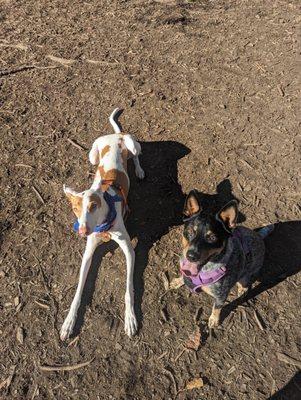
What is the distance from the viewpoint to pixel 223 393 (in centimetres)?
468

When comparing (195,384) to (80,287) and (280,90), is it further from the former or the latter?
(280,90)

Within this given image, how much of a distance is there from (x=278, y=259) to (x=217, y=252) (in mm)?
1716

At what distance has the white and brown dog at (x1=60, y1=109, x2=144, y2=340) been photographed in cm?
455

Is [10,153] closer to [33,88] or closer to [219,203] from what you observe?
[33,88]

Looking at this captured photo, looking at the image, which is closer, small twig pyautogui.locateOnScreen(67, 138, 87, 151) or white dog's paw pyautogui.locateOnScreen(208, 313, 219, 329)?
white dog's paw pyautogui.locateOnScreen(208, 313, 219, 329)

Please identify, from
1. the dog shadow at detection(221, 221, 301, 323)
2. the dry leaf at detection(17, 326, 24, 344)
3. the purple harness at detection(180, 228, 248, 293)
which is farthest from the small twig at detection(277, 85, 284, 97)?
the dry leaf at detection(17, 326, 24, 344)

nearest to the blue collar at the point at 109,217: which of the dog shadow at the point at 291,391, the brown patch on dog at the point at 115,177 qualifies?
the brown patch on dog at the point at 115,177

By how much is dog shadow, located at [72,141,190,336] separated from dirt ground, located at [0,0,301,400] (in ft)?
0.07

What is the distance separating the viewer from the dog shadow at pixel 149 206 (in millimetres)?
5543

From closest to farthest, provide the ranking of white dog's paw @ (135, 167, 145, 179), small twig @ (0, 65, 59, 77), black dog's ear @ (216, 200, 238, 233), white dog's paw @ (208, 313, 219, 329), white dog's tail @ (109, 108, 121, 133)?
black dog's ear @ (216, 200, 238, 233)
white dog's paw @ (208, 313, 219, 329)
white dog's paw @ (135, 167, 145, 179)
white dog's tail @ (109, 108, 121, 133)
small twig @ (0, 65, 59, 77)

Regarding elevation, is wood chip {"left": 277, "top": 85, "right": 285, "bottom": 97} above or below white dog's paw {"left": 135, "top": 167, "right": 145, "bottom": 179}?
above

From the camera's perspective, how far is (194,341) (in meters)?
5.01

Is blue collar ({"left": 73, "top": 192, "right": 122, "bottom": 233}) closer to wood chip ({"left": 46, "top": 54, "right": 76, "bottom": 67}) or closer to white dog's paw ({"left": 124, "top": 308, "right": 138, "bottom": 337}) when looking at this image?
white dog's paw ({"left": 124, "top": 308, "right": 138, "bottom": 337})

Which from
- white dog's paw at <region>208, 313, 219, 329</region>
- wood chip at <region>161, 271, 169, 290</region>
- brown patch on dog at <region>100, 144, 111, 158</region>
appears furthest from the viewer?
brown patch on dog at <region>100, 144, 111, 158</region>
